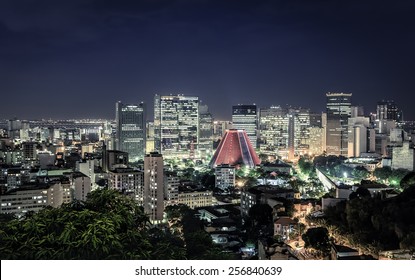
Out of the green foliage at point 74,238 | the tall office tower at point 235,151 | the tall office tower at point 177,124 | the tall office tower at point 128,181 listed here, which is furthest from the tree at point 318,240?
the tall office tower at point 177,124

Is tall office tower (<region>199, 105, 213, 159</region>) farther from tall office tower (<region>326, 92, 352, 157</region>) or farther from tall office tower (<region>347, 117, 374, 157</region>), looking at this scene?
tall office tower (<region>347, 117, 374, 157</region>)

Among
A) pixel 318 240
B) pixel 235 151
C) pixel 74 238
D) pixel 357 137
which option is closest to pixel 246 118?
pixel 357 137

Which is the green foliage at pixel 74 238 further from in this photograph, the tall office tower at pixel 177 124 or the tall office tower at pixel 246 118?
the tall office tower at pixel 246 118

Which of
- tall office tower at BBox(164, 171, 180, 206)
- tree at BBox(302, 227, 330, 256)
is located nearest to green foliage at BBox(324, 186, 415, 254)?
tree at BBox(302, 227, 330, 256)

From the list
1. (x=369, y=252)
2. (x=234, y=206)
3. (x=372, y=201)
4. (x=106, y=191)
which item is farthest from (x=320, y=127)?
(x=106, y=191)

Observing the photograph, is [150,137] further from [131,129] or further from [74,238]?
[74,238]

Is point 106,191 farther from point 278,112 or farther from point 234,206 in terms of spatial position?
point 278,112
